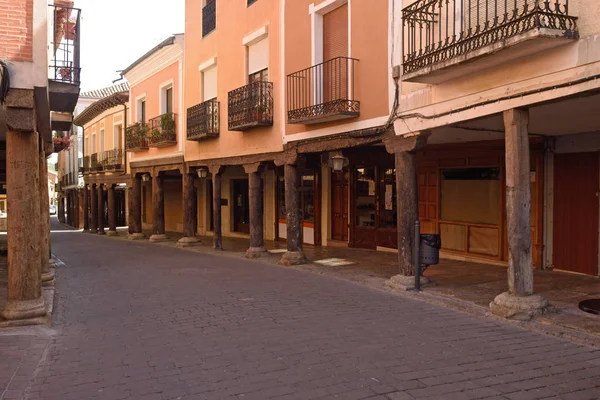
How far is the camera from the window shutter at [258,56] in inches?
508

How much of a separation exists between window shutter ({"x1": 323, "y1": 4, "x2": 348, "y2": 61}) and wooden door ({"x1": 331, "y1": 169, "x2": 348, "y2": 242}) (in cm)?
443

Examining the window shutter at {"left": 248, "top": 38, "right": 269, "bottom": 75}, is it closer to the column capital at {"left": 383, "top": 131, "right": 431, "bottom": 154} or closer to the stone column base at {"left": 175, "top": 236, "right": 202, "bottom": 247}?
the column capital at {"left": 383, "top": 131, "right": 431, "bottom": 154}

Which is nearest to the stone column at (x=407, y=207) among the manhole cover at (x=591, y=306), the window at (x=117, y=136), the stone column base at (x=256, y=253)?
the manhole cover at (x=591, y=306)

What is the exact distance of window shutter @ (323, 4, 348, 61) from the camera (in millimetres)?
10172

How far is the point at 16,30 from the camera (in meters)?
6.36

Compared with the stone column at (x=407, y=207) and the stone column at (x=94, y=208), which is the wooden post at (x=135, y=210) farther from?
the stone column at (x=407, y=207)

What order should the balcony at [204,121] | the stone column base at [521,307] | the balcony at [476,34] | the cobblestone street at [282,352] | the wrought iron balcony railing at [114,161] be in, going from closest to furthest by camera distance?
the cobblestone street at [282,352] → the balcony at [476,34] → the stone column base at [521,307] → the balcony at [204,121] → the wrought iron balcony railing at [114,161]

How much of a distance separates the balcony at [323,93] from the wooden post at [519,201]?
348 centimetres

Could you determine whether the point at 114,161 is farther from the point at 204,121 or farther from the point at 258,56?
the point at 258,56

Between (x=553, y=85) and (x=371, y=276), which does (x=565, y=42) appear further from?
(x=371, y=276)

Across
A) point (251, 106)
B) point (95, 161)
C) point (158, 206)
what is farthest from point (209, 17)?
point (95, 161)

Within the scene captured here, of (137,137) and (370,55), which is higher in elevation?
(370,55)

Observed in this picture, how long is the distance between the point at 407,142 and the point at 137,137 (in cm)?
1464

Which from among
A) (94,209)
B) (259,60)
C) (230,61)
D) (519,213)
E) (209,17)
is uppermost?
(209,17)
